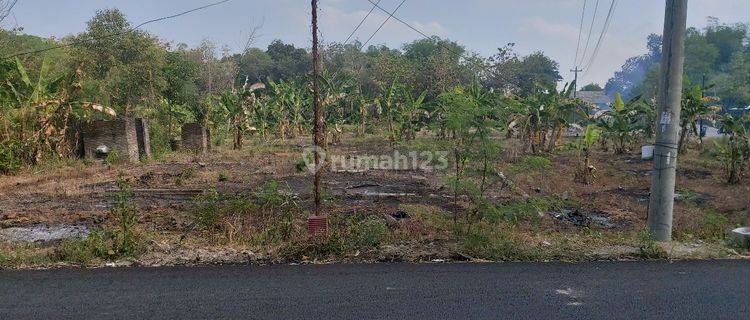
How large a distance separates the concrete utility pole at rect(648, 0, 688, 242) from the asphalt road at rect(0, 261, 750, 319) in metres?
1.19

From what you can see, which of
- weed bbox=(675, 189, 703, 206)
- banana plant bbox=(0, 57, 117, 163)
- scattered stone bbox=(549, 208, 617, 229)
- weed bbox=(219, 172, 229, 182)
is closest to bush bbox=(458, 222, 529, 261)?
scattered stone bbox=(549, 208, 617, 229)

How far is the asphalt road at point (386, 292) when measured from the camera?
4492 millimetres

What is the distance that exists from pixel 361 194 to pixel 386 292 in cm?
615

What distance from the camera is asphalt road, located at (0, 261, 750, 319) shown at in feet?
14.7

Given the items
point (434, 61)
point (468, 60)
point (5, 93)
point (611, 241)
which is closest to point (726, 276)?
point (611, 241)

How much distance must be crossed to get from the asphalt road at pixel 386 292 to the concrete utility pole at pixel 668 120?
1.19m

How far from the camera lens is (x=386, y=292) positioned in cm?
502

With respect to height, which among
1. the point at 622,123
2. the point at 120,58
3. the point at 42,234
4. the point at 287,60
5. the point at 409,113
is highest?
the point at 287,60

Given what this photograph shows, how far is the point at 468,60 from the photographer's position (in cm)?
4456

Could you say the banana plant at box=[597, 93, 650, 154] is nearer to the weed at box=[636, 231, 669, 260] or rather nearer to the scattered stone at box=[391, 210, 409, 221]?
the scattered stone at box=[391, 210, 409, 221]

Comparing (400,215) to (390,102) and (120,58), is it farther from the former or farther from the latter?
(120,58)

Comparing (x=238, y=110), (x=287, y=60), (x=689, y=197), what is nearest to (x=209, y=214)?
(x=689, y=197)

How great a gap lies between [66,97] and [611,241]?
589 inches

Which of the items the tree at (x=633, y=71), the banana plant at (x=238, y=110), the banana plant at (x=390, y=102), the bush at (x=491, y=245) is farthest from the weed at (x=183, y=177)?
the tree at (x=633, y=71)
